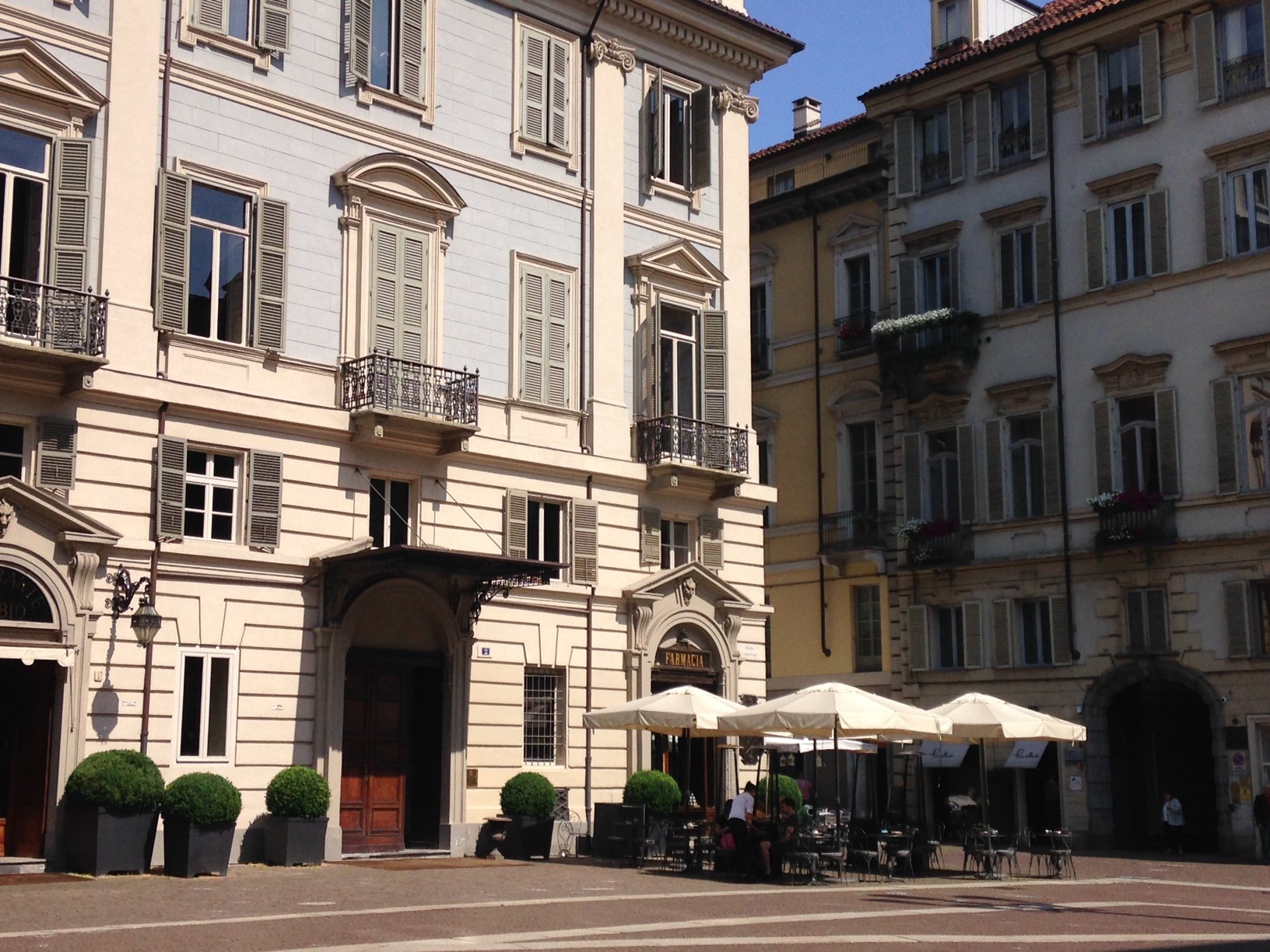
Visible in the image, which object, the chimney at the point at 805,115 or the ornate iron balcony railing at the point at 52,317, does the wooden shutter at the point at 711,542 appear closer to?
the ornate iron balcony railing at the point at 52,317

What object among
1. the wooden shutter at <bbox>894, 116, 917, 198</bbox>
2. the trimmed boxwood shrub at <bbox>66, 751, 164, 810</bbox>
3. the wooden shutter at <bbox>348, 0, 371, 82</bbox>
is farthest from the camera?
the wooden shutter at <bbox>894, 116, 917, 198</bbox>

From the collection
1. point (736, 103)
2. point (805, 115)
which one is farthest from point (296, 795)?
point (805, 115)

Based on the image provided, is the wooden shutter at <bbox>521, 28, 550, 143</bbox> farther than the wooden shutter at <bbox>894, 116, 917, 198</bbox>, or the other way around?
the wooden shutter at <bbox>894, 116, 917, 198</bbox>

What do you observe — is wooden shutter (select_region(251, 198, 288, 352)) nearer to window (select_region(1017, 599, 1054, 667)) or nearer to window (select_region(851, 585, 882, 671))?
window (select_region(1017, 599, 1054, 667))

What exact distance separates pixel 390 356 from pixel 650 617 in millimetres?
7302

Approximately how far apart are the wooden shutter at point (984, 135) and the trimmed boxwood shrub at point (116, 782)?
27.2 metres

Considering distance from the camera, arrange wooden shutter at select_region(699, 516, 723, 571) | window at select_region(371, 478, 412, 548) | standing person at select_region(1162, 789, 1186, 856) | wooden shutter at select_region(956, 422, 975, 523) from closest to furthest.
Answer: window at select_region(371, 478, 412, 548), wooden shutter at select_region(699, 516, 723, 571), standing person at select_region(1162, 789, 1186, 856), wooden shutter at select_region(956, 422, 975, 523)

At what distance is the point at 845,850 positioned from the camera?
2442 centimetres

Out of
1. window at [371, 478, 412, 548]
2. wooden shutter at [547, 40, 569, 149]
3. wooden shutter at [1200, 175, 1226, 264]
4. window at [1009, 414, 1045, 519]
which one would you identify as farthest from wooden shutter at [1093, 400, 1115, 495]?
window at [371, 478, 412, 548]

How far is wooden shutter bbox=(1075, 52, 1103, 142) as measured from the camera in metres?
39.0

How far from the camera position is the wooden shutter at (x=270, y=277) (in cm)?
2523

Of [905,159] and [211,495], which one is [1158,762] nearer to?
[905,159]

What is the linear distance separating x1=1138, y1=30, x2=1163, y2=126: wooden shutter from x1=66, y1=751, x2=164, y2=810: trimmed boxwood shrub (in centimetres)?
2708

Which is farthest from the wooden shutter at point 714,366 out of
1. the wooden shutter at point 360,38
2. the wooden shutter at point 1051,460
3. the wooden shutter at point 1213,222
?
the wooden shutter at point 1213,222
